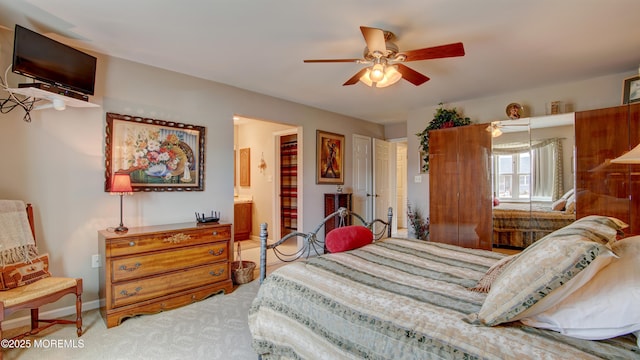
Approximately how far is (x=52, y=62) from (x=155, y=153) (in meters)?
1.14

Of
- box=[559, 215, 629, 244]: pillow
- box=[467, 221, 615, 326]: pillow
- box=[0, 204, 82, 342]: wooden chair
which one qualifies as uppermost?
box=[559, 215, 629, 244]: pillow

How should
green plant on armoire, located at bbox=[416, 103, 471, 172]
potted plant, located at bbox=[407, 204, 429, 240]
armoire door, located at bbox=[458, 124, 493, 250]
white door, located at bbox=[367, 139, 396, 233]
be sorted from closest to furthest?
armoire door, located at bbox=[458, 124, 493, 250] < green plant on armoire, located at bbox=[416, 103, 471, 172] < potted plant, located at bbox=[407, 204, 429, 240] < white door, located at bbox=[367, 139, 396, 233]

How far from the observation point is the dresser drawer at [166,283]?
257 cm

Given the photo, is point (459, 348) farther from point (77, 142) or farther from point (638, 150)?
point (77, 142)

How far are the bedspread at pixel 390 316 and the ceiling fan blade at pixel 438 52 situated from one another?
4.98 ft

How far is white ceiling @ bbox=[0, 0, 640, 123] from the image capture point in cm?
212

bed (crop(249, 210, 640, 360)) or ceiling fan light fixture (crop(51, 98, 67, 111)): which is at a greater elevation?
ceiling fan light fixture (crop(51, 98, 67, 111))

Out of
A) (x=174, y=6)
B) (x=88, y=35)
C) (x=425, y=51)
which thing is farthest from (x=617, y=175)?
(x=88, y=35)

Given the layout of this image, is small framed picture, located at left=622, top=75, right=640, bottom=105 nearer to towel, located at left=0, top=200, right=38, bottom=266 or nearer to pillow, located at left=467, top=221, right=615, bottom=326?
pillow, located at left=467, top=221, right=615, bottom=326

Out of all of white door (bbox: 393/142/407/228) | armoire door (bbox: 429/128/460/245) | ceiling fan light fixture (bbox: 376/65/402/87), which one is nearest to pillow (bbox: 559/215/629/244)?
ceiling fan light fixture (bbox: 376/65/402/87)

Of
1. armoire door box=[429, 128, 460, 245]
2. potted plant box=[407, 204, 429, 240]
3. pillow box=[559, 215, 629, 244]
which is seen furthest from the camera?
potted plant box=[407, 204, 429, 240]

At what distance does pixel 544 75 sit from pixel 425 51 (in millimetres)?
2346

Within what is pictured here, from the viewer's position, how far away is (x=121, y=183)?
273cm

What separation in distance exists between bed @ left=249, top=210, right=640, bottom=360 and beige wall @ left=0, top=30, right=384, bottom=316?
2.07m
